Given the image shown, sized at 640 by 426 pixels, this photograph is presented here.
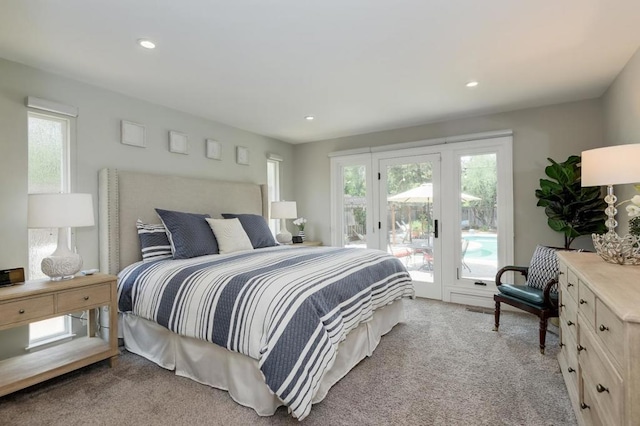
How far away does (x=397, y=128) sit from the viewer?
4676 mm


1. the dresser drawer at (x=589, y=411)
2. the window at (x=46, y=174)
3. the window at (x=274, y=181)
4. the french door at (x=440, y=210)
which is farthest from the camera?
the window at (x=274, y=181)

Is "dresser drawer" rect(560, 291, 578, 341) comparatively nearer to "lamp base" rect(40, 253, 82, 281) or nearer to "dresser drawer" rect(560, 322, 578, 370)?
"dresser drawer" rect(560, 322, 578, 370)

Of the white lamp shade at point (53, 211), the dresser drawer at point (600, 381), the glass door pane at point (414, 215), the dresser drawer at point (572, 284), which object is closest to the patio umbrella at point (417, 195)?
the glass door pane at point (414, 215)

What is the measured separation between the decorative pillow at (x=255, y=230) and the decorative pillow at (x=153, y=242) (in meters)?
0.88

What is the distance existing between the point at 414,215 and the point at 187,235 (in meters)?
3.06

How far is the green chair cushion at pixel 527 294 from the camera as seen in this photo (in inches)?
108

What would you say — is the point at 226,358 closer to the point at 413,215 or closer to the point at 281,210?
the point at 281,210

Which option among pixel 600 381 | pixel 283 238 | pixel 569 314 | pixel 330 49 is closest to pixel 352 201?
pixel 283 238

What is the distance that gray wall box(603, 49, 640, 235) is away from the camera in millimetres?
2461

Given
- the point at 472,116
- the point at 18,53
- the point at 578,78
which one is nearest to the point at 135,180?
the point at 18,53

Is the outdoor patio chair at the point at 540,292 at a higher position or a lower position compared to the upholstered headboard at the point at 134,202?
lower

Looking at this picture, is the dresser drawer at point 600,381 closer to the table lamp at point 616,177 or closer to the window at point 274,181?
the table lamp at point 616,177

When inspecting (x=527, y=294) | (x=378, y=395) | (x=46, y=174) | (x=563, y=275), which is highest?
(x=46, y=174)

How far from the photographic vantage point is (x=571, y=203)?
317 centimetres
